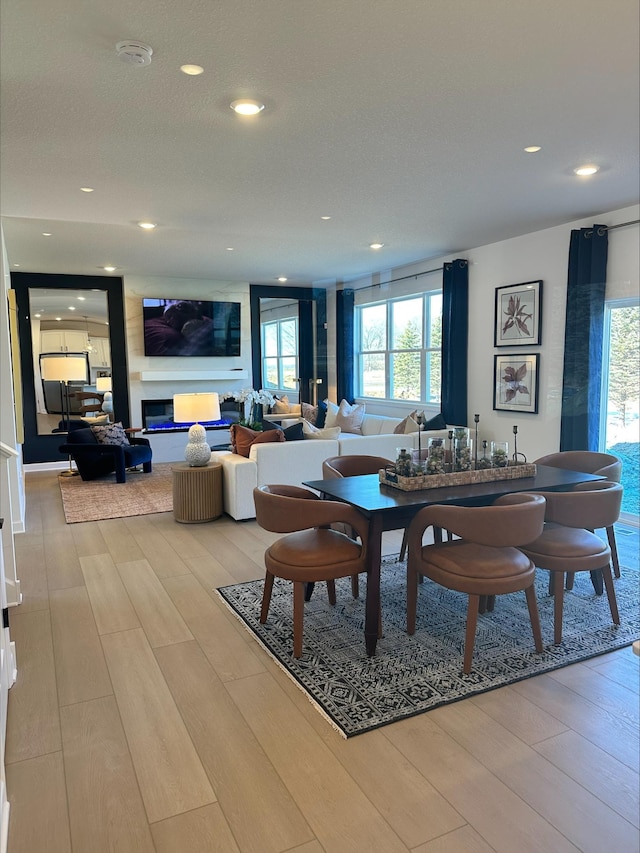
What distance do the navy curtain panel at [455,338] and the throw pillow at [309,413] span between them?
2213mm

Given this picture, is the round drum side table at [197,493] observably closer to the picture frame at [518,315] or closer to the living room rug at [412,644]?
the living room rug at [412,644]

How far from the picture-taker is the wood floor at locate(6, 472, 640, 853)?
67.5 inches

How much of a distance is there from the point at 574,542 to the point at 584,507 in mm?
197

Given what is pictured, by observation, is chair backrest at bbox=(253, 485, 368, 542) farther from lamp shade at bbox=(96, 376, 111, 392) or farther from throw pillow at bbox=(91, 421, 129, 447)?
lamp shade at bbox=(96, 376, 111, 392)

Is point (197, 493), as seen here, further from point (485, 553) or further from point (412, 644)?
point (485, 553)

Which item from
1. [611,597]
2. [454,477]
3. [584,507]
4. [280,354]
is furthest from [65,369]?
[611,597]

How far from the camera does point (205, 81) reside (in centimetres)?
251

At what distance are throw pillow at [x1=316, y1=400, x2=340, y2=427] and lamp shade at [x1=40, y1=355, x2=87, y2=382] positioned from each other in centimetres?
328

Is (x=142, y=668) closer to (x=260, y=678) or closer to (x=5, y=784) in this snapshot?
(x=260, y=678)

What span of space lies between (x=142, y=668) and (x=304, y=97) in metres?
2.79

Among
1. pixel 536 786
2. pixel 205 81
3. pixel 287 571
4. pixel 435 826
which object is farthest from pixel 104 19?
pixel 536 786

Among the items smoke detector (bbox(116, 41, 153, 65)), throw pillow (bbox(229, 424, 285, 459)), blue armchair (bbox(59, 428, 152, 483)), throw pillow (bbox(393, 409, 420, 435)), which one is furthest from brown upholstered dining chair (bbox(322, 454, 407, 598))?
blue armchair (bbox(59, 428, 152, 483))

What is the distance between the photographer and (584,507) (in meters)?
2.93

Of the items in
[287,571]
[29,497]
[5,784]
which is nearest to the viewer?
[5,784]
